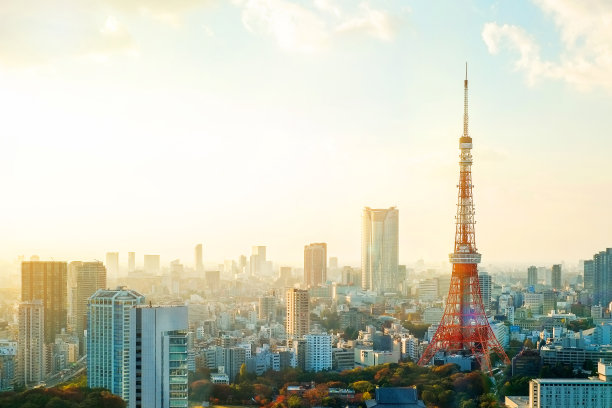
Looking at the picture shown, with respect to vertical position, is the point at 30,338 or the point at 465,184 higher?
the point at 465,184

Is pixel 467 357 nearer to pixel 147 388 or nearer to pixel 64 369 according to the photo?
pixel 64 369

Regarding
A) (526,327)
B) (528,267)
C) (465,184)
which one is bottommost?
(526,327)

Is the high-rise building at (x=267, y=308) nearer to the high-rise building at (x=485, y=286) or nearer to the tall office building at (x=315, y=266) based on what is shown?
the tall office building at (x=315, y=266)

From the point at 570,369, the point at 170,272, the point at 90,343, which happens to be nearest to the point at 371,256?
the point at 170,272

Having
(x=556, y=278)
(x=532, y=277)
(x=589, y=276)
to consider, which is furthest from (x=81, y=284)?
(x=556, y=278)

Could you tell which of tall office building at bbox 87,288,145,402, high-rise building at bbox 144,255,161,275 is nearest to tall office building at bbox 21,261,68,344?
high-rise building at bbox 144,255,161,275

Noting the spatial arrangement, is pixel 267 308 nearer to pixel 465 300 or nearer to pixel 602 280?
pixel 465 300

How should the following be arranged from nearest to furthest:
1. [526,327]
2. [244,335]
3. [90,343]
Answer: [90,343], [244,335], [526,327]

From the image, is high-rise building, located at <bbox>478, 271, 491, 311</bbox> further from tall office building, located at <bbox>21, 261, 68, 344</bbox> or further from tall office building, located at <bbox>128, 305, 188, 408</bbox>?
tall office building, located at <bbox>128, 305, 188, 408</bbox>
